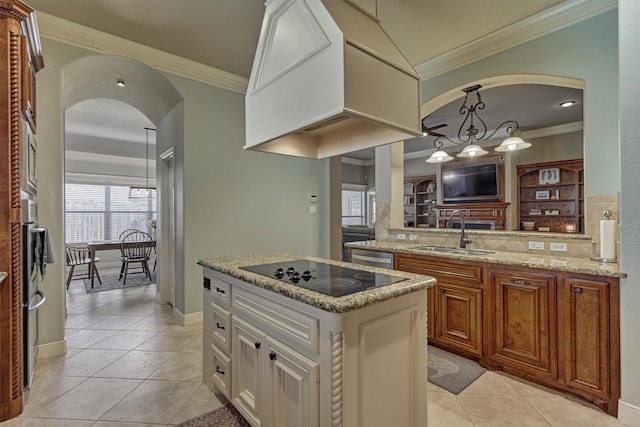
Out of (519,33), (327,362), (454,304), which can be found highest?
(519,33)

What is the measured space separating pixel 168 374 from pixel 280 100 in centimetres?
226

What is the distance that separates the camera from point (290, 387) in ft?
4.52

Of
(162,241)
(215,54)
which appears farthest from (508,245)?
(162,241)

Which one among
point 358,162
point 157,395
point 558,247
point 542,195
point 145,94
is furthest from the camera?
point 358,162

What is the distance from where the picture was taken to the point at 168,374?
2422mm

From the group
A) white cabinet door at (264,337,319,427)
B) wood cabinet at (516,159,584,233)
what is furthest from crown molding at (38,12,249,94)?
wood cabinet at (516,159,584,233)

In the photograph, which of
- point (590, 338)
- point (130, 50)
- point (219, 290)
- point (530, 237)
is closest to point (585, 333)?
point (590, 338)

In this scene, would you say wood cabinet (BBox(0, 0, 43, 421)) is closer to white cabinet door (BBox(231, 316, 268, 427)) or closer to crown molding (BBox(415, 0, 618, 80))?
white cabinet door (BBox(231, 316, 268, 427))

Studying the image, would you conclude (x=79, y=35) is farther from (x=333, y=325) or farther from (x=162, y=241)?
(x=333, y=325)

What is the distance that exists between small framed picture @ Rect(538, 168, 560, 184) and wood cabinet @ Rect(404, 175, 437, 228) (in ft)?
7.88

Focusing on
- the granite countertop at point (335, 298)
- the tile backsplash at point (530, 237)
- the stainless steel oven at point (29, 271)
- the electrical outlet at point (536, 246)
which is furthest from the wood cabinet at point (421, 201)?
the stainless steel oven at point (29, 271)

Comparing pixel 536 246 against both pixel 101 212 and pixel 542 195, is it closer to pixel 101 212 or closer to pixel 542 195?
pixel 542 195

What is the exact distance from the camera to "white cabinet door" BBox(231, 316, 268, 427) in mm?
1570

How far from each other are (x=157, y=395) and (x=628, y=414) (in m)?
2.95
